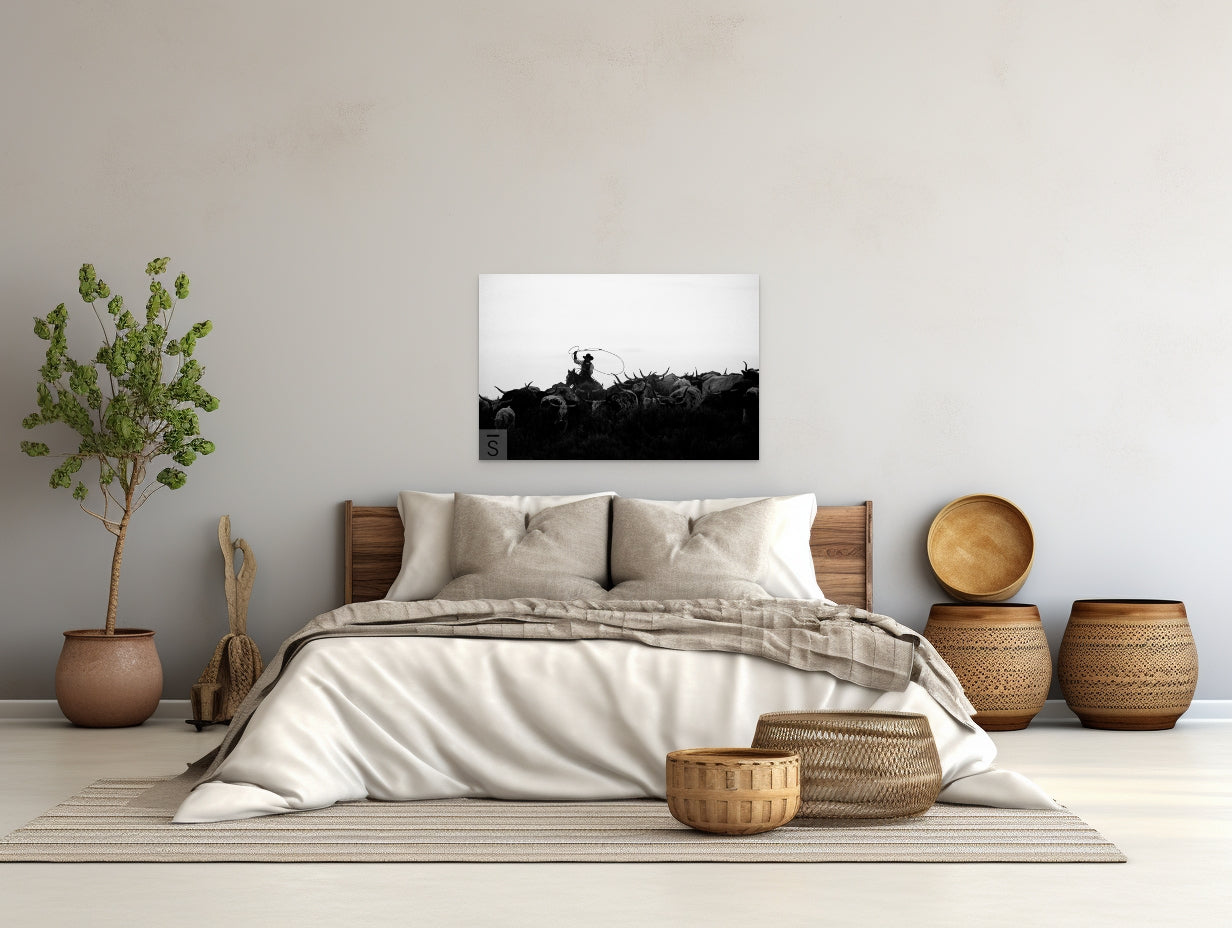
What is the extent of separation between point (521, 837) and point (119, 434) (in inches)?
109

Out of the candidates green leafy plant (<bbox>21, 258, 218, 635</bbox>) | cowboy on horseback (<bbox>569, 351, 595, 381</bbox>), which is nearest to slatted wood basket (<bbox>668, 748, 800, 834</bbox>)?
cowboy on horseback (<bbox>569, 351, 595, 381</bbox>)

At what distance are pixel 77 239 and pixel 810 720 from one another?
12.6ft

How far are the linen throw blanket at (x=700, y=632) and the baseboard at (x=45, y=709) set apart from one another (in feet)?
5.82

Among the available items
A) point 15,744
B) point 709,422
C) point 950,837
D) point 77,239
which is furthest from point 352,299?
point 950,837

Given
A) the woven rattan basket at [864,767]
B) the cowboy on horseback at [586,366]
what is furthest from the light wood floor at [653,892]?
the cowboy on horseback at [586,366]

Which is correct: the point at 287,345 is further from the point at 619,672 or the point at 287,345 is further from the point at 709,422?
the point at 619,672

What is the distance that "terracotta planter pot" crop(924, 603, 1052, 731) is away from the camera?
516cm

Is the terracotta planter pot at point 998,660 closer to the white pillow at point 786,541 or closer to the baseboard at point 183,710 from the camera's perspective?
the baseboard at point 183,710

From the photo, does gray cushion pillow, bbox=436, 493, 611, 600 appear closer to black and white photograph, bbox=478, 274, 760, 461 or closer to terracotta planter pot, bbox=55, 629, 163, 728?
black and white photograph, bbox=478, 274, 760, 461

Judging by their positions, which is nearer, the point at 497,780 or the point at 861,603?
the point at 497,780

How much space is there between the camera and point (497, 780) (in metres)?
3.69

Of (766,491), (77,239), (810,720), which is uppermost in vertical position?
(77,239)

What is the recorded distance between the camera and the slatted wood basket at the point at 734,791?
3.10 m

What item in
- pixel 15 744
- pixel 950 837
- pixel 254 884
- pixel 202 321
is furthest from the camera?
pixel 202 321
